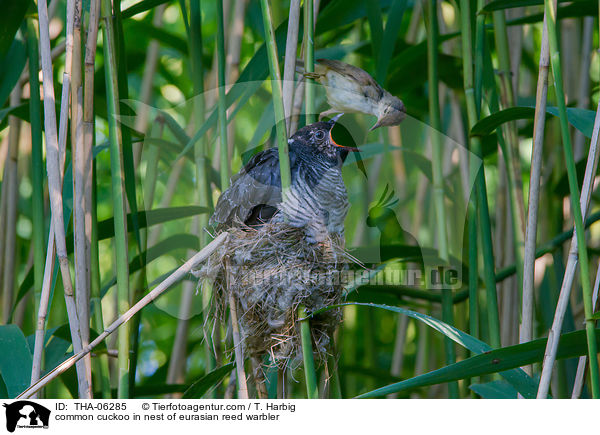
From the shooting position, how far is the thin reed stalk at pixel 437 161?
110 cm

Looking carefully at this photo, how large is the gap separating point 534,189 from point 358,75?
1.17ft

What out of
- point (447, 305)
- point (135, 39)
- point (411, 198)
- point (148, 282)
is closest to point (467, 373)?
point (447, 305)

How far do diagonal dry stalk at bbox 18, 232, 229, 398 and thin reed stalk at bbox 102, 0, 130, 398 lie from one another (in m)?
0.04

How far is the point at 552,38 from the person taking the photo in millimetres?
713

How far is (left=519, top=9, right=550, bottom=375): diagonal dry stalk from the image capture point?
2.79 feet

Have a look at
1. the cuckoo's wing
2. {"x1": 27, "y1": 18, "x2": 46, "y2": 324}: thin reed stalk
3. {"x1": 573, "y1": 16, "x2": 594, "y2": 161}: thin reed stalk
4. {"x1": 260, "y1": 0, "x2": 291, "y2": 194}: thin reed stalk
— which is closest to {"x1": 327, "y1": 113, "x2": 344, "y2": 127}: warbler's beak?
the cuckoo's wing

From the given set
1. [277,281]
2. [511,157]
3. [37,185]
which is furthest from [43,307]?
[511,157]

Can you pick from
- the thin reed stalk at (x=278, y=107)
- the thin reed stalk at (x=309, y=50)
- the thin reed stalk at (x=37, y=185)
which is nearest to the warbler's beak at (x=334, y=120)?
the thin reed stalk at (x=309, y=50)

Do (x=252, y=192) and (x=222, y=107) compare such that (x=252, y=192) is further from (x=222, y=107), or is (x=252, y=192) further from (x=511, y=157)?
(x=511, y=157)

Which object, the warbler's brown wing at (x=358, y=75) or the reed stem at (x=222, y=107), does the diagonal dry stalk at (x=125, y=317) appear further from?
the warbler's brown wing at (x=358, y=75)

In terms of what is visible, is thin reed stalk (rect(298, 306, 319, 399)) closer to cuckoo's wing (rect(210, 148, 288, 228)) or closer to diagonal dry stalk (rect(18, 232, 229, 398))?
diagonal dry stalk (rect(18, 232, 229, 398))

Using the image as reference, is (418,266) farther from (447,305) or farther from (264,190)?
(264,190)
